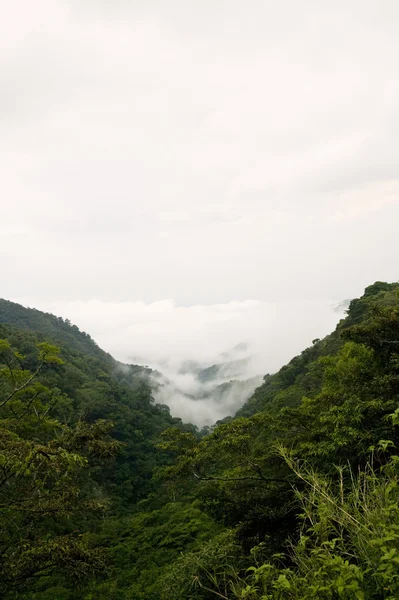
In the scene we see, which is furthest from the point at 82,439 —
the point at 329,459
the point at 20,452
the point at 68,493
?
the point at 329,459

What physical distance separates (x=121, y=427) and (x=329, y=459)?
47.9 metres

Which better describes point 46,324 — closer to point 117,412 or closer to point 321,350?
point 117,412

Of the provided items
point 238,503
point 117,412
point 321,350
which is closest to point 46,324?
point 117,412

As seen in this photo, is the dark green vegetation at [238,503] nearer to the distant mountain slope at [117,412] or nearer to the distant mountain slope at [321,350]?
the distant mountain slope at [117,412]

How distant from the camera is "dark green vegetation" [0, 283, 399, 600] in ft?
11.9

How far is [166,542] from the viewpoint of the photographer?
14.0 metres

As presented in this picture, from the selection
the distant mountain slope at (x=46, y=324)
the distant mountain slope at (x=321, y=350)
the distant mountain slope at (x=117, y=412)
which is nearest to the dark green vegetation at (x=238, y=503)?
the distant mountain slope at (x=117, y=412)

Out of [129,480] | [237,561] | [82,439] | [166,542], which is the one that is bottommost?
[129,480]

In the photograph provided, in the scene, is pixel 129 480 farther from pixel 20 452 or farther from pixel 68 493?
pixel 20 452

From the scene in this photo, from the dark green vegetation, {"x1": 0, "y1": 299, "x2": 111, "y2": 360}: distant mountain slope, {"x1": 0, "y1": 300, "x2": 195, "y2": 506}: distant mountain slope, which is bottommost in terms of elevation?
{"x1": 0, "y1": 300, "x2": 195, "y2": 506}: distant mountain slope

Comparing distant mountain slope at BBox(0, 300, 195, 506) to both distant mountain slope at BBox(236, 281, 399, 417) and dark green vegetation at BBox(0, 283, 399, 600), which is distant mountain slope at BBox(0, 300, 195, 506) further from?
dark green vegetation at BBox(0, 283, 399, 600)

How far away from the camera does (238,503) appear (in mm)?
9453

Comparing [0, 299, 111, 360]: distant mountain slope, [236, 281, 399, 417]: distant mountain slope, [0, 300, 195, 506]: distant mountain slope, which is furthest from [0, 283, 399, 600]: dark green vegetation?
[0, 299, 111, 360]: distant mountain slope

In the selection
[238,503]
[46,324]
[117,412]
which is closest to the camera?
[238,503]
